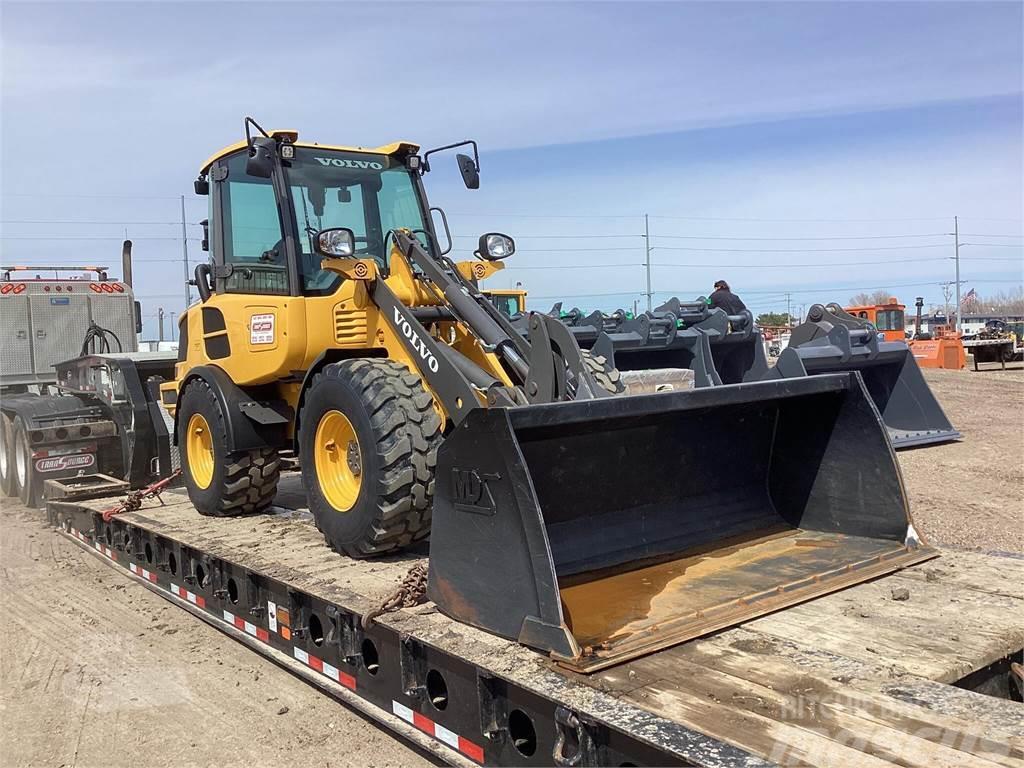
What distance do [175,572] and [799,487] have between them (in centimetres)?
378

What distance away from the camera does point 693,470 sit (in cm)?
473

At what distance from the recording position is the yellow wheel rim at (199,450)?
6.53 meters

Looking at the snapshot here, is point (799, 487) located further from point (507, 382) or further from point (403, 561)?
point (403, 561)

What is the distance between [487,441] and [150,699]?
235 centimetres

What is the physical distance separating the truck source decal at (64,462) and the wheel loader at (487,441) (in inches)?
134

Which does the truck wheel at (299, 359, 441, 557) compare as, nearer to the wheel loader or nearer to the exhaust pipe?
the wheel loader

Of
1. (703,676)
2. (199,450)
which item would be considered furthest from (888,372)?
(703,676)

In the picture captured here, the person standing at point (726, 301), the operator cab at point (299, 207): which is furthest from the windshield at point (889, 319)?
the operator cab at point (299, 207)

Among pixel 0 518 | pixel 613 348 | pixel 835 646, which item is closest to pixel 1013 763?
pixel 835 646

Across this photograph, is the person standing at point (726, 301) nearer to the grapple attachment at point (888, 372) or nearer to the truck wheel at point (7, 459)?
the grapple attachment at point (888, 372)

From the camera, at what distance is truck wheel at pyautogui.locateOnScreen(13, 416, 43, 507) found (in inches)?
375

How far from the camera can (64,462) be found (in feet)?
30.8

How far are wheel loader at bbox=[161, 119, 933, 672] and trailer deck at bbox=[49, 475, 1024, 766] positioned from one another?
16cm

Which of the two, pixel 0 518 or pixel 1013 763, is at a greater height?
pixel 1013 763
